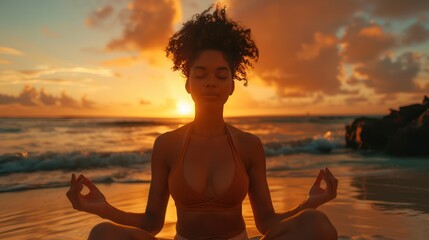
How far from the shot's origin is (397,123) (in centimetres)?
1914

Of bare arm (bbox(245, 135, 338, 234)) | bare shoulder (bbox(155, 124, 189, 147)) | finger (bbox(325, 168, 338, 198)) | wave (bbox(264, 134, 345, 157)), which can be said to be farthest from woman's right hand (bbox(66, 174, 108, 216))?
wave (bbox(264, 134, 345, 157))

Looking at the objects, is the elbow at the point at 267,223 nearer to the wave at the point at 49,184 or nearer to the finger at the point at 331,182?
the finger at the point at 331,182

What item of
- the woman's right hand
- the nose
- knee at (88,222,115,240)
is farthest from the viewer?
the nose

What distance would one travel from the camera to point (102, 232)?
2.47m

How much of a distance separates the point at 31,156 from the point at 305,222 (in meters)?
13.3

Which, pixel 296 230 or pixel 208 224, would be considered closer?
pixel 296 230

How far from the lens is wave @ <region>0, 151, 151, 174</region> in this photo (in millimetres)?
12654

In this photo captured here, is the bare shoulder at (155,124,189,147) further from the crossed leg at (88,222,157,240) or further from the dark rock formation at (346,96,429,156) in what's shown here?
the dark rock formation at (346,96,429,156)

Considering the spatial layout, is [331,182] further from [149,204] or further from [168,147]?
[149,204]

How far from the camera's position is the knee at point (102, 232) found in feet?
8.05

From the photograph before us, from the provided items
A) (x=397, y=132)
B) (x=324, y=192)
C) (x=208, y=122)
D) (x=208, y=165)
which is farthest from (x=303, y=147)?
(x=208, y=165)

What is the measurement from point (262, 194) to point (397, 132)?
590 inches

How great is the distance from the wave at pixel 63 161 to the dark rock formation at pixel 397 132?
370 inches

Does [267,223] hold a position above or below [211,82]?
below
